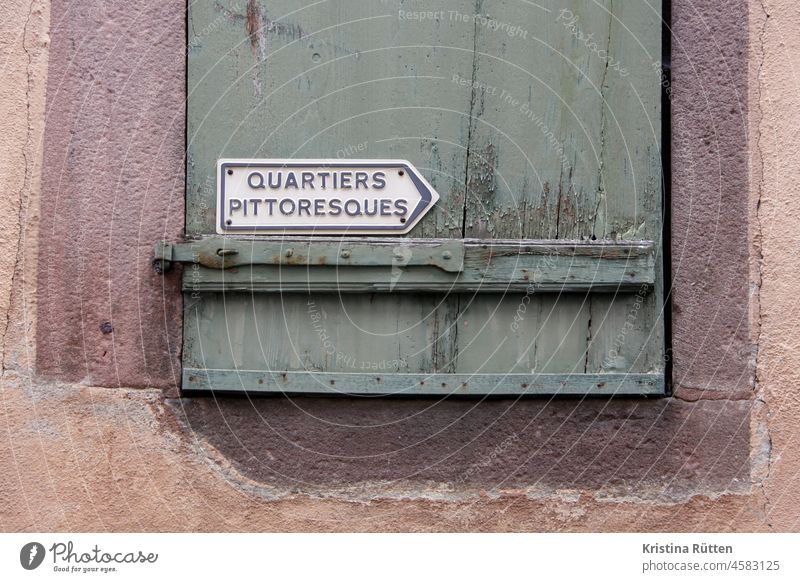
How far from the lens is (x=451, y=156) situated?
10.5 feet

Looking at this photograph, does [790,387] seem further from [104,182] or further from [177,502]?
[104,182]

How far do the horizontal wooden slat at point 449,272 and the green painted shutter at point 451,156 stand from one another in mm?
25

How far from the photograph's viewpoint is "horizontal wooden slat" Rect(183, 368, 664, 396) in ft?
10.4

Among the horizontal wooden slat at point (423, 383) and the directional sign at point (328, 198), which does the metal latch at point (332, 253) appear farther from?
the horizontal wooden slat at point (423, 383)

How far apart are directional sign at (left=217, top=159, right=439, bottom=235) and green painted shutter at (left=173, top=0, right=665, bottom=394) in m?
0.04

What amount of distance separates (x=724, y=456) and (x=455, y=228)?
1018 millimetres

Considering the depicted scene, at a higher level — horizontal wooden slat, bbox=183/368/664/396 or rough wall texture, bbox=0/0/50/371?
rough wall texture, bbox=0/0/50/371

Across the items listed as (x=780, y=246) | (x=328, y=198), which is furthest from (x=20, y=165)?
(x=780, y=246)

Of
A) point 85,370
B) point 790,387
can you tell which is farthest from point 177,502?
point 790,387

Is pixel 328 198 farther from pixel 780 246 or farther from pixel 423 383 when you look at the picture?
pixel 780 246

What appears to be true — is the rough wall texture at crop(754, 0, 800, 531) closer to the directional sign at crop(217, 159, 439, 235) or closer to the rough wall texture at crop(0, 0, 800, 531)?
the rough wall texture at crop(0, 0, 800, 531)
